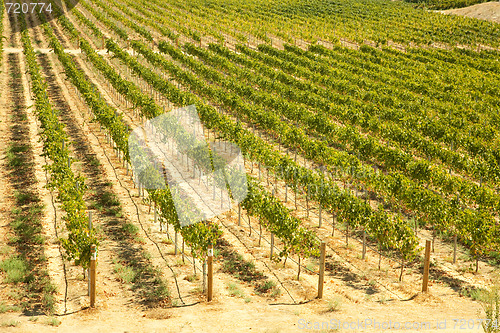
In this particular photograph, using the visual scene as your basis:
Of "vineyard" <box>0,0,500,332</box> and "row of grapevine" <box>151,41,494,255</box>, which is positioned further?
"row of grapevine" <box>151,41,494,255</box>

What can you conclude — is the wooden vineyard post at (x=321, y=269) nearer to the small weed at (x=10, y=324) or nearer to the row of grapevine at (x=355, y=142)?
the small weed at (x=10, y=324)

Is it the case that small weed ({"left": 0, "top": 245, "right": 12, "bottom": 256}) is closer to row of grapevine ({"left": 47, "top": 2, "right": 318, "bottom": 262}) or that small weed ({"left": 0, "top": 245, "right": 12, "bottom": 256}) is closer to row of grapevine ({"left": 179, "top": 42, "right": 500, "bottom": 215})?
row of grapevine ({"left": 47, "top": 2, "right": 318, "bottom": 262})

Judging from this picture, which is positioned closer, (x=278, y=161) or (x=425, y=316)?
(x=425, y=316)

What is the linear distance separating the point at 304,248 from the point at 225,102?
1871 centimetres

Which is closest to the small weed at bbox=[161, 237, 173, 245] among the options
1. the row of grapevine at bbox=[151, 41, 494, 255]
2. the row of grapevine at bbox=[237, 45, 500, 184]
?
the row of grapevine at bbox=[151, 41, 494, 255]

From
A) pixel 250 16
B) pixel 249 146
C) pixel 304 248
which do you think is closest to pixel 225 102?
pixel 249 146

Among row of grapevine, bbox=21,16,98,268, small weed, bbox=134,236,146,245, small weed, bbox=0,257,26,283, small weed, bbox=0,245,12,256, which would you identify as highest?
row of grapevine, bbox=21,16,98,268

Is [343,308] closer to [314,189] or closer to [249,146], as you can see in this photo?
[314,189]

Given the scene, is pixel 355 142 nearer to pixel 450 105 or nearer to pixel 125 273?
pixel 450 105

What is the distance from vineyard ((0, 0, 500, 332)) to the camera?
44.1 feet

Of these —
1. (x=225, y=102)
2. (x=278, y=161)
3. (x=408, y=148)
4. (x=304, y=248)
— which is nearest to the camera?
(x=304, y=248)

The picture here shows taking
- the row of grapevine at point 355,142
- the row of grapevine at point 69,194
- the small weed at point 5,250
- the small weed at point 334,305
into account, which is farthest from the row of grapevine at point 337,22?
the small weed at point 334,305

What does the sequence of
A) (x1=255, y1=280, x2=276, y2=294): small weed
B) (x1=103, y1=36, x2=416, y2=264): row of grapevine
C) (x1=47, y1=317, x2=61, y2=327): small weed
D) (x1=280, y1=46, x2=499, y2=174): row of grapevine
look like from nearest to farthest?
(x1=47, y1=317, x2=61, y2=327): small weed
(x1=255, y1=280, x2=276, y2=294): small weed
(x1=103, y1=36, x2=416, y2=264): row of grapevine
(x1=280, y1=46, x2=499, y2=174): row of grapevine

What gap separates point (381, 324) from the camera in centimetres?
1238
